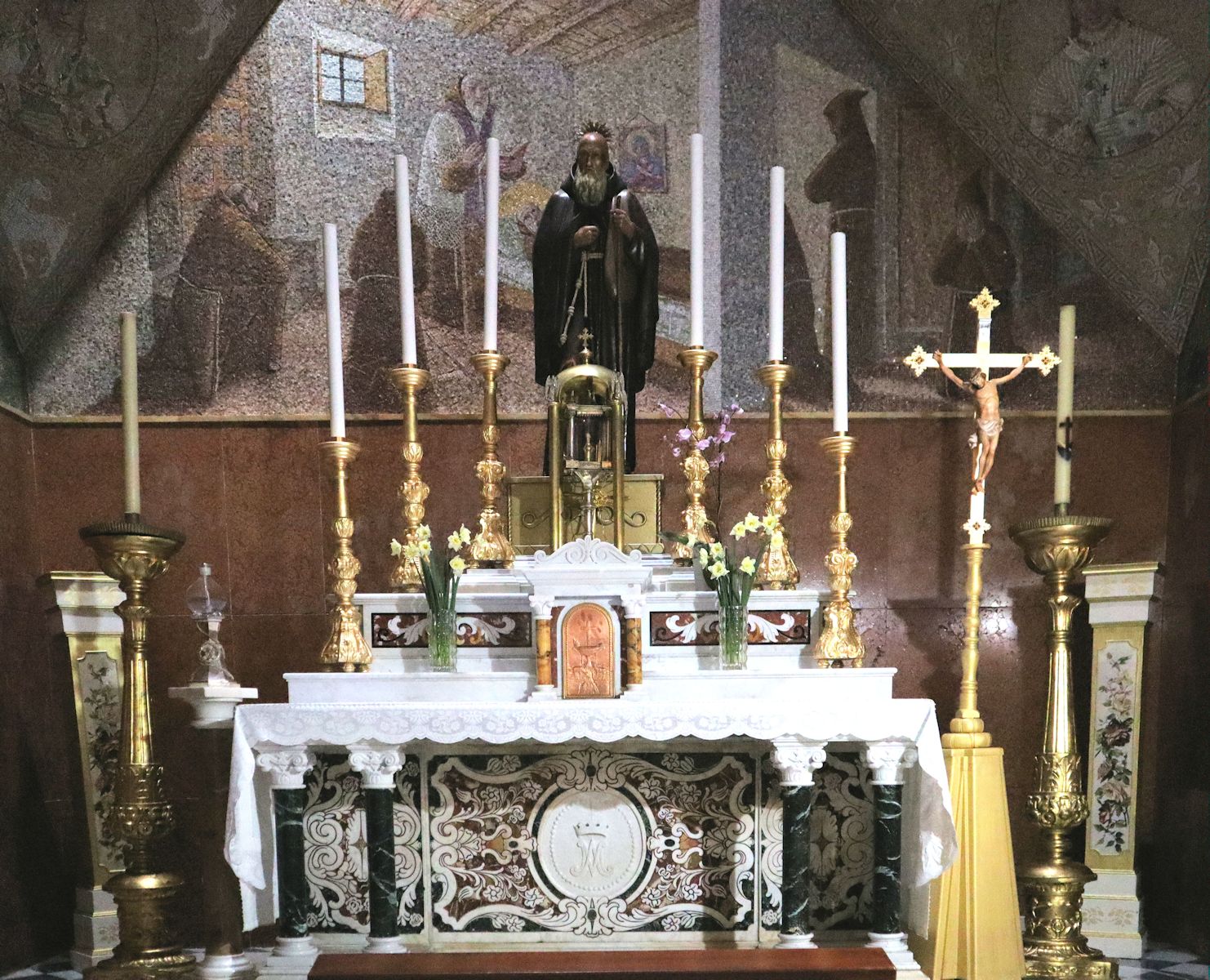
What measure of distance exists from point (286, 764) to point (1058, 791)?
9.68 ft

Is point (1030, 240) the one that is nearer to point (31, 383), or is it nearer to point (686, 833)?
point (686, 833)

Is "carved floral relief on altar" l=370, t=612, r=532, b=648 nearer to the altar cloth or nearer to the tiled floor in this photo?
the altar cloth

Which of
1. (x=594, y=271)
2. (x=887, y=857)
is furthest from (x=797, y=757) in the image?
(x=594, y=271)

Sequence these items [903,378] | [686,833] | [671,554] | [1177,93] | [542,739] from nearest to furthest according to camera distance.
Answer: [542,739] → [686,833] → [671,554] → [1177,93] → [903,378]

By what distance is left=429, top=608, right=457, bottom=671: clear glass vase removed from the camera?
14.6ft

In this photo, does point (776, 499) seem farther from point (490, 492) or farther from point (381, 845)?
point (381, 845)

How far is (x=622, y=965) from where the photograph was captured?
12.8 feet

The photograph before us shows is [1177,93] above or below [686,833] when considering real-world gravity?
above

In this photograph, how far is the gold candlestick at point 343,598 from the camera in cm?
445

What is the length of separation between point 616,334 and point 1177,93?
106 inches

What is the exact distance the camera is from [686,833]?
4.53 meters

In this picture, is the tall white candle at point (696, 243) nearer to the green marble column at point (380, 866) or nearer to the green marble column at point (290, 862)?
the green marble column at point (380, 866)

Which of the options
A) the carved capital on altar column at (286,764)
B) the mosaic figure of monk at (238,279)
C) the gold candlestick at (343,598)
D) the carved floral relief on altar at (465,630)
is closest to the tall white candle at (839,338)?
the carved floral relief on altar at (465,630)

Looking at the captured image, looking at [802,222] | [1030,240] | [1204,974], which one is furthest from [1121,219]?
[1204,974]
